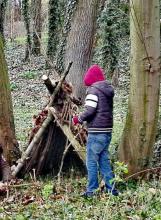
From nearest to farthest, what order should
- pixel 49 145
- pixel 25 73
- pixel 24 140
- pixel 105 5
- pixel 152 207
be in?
pixel 152 207
pixel 49 145
pixel 24 140
pixel 105 5
pixel 25 73

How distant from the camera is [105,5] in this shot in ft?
65.5

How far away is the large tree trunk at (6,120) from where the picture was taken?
9648mm

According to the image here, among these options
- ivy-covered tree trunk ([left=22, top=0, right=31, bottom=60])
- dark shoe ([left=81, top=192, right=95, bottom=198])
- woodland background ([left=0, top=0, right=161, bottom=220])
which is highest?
ivy-covered tree trunk ([left=22, top=0, right=31, bottom=60])

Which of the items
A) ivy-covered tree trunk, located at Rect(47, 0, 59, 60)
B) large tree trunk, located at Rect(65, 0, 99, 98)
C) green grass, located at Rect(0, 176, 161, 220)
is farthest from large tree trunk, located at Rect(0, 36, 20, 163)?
ivy-covered tree trunk, located at Rect(47, 0, 59, 60)

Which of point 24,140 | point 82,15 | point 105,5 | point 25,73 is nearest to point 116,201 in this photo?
point 24,140

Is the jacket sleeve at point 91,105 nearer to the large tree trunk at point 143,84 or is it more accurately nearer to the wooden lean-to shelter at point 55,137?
the large tree trunk at point 143,84

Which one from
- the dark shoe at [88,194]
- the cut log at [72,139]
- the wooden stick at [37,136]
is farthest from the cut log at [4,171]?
the dark shoe at [88,194]

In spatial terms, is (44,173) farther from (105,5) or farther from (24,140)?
(105,5)

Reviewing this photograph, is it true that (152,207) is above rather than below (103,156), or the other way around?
below

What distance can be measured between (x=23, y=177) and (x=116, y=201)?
278cm

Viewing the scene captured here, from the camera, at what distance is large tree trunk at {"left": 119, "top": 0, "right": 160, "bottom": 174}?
7891 millimetres

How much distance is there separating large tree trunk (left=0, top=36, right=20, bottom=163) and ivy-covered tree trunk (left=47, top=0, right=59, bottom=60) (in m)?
19.7

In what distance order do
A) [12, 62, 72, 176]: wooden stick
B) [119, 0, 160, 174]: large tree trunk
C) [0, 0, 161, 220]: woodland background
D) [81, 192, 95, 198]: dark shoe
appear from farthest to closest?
[12, 62, 72, 176]: wooden stick
[119, 0, 160, 174]: large tree trunk
[81, 192, 95, 198]: dark shoe
[0, 0, 161, 220]: woodland background

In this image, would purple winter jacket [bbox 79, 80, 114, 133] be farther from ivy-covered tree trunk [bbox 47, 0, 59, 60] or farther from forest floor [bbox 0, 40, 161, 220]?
ivy-covered tree trunk [bbox 47, 0, 59, 60]
